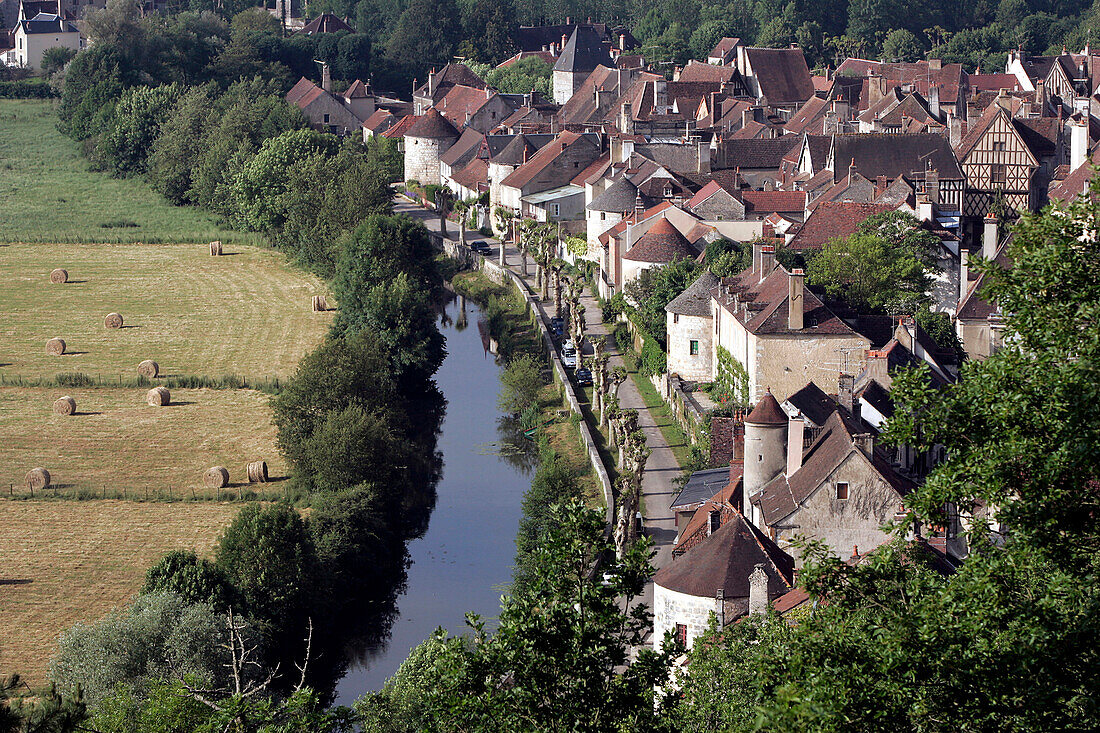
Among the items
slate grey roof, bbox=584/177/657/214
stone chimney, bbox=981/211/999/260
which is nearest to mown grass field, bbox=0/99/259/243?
slate grey roof, bbox=584/177/657/214

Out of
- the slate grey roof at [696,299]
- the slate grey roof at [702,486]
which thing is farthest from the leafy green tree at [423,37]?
the slate grey roof at [702,486]

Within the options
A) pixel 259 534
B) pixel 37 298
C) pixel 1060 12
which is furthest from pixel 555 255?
pixel 1060 12

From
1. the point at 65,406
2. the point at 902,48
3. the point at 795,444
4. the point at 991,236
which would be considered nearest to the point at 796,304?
the point at 991,236

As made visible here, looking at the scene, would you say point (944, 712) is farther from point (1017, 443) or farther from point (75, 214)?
point (75, 214)

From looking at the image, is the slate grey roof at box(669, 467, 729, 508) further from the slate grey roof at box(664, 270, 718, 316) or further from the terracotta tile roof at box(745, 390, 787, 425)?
the slate grey roof at box(664, 270, 718, 316)

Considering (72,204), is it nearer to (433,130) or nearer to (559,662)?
(433,130)

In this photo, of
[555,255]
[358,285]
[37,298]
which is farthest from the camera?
[555,255]
